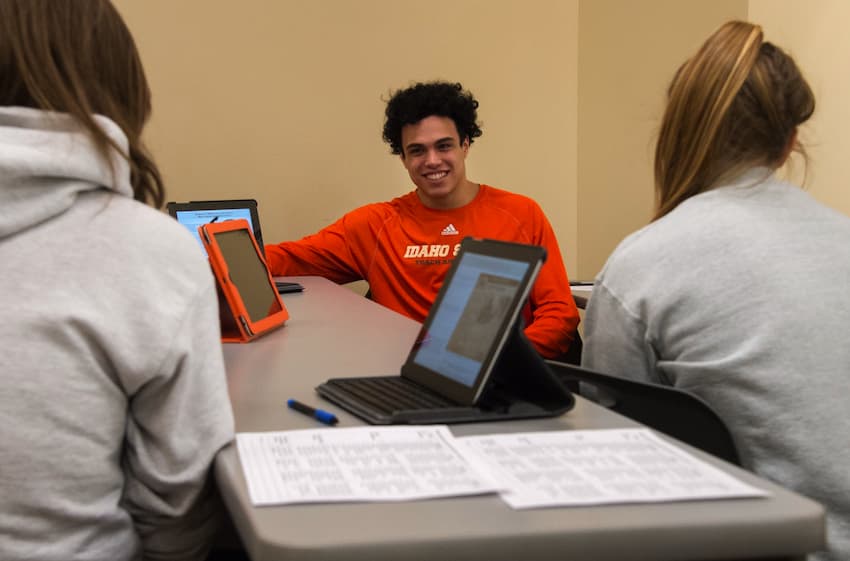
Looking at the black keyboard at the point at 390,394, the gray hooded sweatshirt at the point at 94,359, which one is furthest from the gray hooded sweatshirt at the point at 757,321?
the gray hooded sweatshirt at the point at 94,359

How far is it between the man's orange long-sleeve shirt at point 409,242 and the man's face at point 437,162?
4cm

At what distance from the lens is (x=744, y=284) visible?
120cm

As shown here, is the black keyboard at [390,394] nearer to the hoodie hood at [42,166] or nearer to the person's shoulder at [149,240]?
the person's shoulder at [149,240]

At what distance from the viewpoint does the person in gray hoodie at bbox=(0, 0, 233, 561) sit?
2.99ft

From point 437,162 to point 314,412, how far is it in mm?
1761

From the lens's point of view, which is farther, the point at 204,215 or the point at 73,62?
the point at 204,215

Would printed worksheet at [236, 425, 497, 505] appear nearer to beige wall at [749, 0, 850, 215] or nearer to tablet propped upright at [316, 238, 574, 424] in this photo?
tablet propped upright at [316, 238, 574, 424]

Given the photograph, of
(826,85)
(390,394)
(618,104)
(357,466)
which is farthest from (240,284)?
(618,104)

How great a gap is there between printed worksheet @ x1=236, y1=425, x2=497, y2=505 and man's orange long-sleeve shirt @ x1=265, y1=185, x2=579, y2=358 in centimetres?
161

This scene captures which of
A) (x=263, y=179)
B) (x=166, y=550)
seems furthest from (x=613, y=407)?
(x=263, y=179)

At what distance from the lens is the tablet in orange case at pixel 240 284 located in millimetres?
1710

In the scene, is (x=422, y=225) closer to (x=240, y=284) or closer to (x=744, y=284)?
(x=240, y=284)

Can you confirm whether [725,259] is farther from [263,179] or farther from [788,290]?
[263,179]

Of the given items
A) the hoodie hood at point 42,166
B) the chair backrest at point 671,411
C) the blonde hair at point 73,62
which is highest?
the blonde hair at point 73,62
